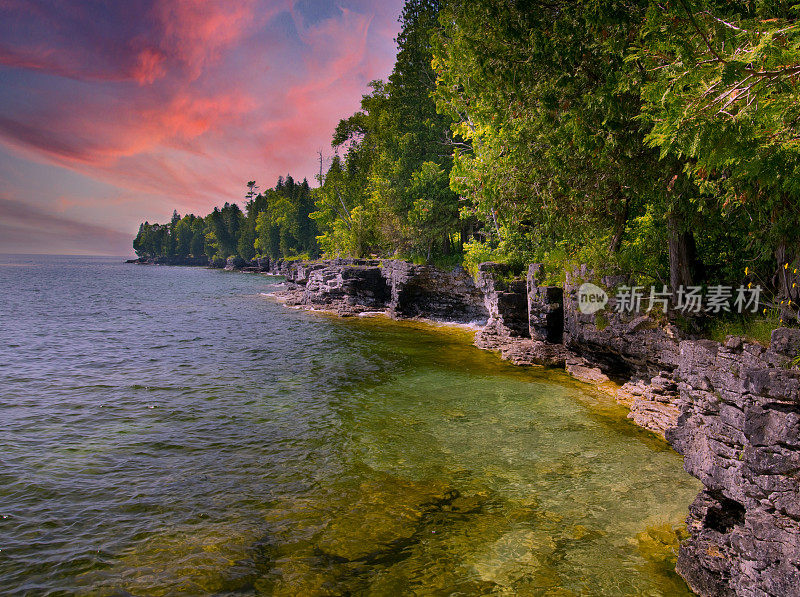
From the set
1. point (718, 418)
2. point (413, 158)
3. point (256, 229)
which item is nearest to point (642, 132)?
point (718, 418)

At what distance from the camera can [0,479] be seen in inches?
384

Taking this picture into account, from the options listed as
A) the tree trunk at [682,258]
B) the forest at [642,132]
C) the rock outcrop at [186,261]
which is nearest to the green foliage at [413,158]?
the forest at [642,132]

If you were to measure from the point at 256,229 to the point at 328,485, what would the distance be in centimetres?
13176

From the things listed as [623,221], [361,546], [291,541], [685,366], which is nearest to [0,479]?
[291,541]

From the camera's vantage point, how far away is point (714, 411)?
8680 millimetres

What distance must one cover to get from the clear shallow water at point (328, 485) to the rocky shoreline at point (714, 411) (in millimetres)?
831

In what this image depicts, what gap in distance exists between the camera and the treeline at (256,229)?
359 ft

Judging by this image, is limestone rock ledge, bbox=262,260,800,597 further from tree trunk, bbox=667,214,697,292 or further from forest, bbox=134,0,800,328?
forest, bbox=134,0,800,328

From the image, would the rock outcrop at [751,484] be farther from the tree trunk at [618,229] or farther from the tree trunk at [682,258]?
the tree trunk at [618,229]

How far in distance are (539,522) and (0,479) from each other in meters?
11.8

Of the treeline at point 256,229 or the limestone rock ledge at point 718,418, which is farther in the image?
the treeline at point 256,229

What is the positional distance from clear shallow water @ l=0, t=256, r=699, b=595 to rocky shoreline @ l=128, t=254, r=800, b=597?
2.73 feet

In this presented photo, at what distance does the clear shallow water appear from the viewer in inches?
267

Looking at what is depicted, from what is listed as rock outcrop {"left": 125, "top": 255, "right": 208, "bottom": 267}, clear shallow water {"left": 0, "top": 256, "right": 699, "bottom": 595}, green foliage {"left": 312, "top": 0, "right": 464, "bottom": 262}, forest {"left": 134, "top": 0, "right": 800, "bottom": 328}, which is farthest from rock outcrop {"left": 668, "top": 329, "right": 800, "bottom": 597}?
rock outcrop {"left": 125, "top": 255, "right": 208, "bottom": 267}
